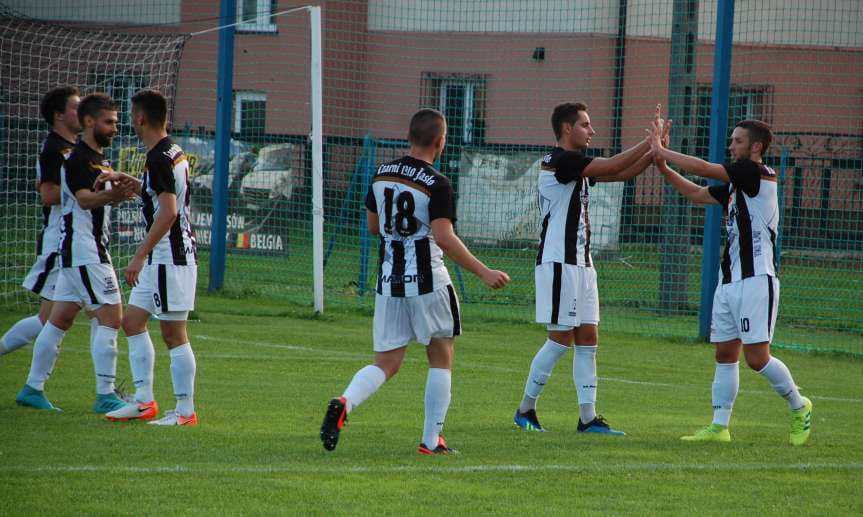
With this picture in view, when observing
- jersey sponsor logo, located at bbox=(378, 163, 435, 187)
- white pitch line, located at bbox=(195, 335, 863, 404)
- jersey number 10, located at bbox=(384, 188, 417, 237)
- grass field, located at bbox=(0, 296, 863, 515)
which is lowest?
white pitch line, located at bbox=(195, 335, 863, 404)

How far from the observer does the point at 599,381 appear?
10.4m

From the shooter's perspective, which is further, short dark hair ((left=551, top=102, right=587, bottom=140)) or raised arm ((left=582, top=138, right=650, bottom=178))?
short dark hair ((left=551, top=102, right=587, bottom=140))

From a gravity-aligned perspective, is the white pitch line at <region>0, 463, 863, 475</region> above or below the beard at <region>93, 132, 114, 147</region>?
below

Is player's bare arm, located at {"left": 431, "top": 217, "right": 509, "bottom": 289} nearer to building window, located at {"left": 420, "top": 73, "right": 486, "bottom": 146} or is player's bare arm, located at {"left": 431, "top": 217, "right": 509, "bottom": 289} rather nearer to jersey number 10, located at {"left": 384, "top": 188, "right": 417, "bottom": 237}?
jersey number 10, located at {"left": 384, "top": 188, "right": 417, "bottom": 237}

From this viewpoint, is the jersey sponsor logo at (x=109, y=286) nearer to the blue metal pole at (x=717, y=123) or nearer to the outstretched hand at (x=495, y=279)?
the outstretched hand at (x=495, y=279)

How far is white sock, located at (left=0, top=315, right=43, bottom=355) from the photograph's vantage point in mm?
8531

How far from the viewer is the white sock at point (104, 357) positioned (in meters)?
7.86

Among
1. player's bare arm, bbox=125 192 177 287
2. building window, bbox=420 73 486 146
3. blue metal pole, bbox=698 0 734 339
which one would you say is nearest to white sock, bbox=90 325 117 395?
player's bare arm, bbox=125 192 177 287

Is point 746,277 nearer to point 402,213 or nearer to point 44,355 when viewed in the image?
point 402,213

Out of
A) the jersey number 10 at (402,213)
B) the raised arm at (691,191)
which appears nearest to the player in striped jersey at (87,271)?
the jersey number 10 at (402,213)

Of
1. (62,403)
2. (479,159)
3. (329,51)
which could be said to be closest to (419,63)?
(329,51)

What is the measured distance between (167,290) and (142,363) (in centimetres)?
64

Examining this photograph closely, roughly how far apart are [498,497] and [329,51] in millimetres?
21170

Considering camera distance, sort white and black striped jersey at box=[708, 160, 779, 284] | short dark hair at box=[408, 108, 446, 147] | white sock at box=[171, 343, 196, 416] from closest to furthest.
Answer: short dark hair at box=[408, 108, 446, 147]
white sock at box=[171, 343, 196, 416]
white and black striped jersey at box=[708, 160, 779, 284]
